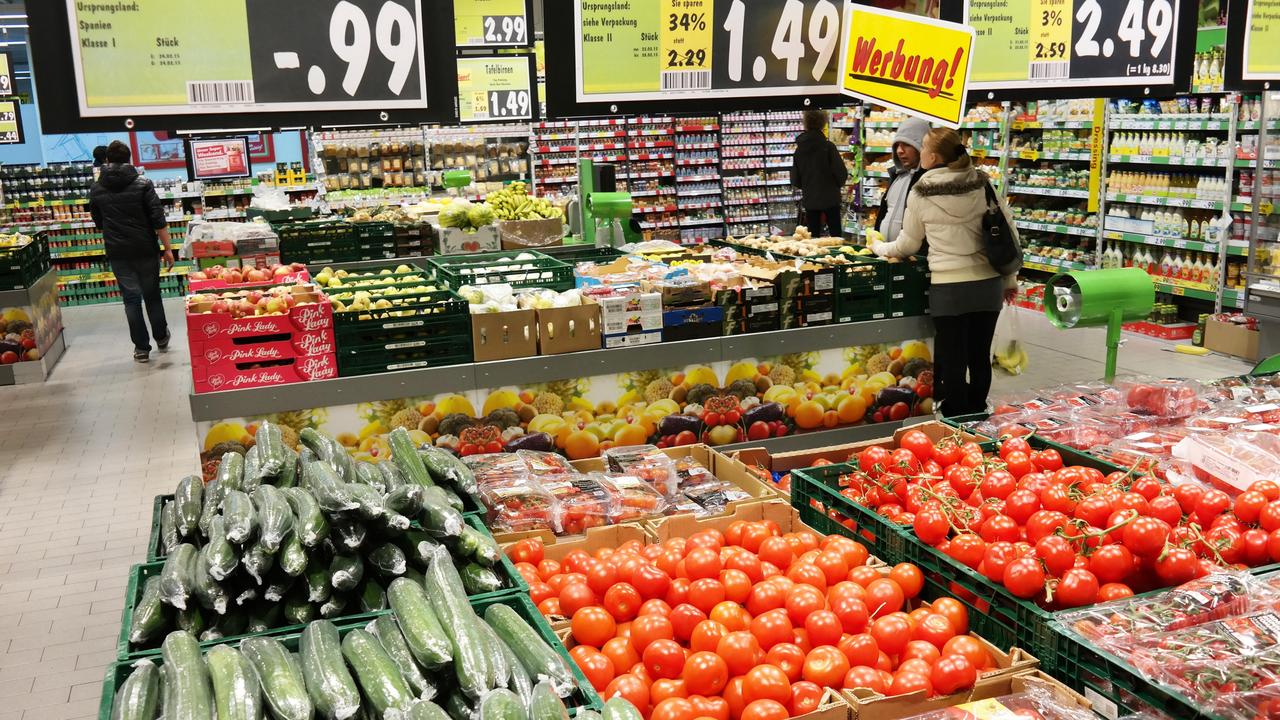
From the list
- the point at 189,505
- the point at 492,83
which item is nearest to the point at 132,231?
the point at 492,83

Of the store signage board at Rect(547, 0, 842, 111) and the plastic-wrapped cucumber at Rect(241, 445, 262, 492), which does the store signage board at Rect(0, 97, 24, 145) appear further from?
the plastic-wrapped cucumber at Rect(241, 445, 262, 492)

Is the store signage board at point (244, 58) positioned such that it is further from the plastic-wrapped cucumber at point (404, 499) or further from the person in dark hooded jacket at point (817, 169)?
the person in dark hooded jacket at point (817, 169)

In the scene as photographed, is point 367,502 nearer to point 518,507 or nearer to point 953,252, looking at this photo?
point 518,507

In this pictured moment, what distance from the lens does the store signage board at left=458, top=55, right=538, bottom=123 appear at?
9078 millimetres

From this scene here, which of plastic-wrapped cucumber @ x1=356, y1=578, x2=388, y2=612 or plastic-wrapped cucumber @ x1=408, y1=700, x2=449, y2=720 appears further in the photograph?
plastic-wrapped cucumber @ x1=356, y1=578, x2=388, y2=612

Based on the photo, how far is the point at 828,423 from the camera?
5.04 meters

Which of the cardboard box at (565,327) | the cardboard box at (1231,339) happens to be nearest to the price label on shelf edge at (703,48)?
the cardboard box at (565,327)

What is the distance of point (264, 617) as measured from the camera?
7.25ft

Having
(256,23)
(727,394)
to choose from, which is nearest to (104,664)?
(256,23)

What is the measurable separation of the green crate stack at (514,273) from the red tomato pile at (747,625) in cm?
227

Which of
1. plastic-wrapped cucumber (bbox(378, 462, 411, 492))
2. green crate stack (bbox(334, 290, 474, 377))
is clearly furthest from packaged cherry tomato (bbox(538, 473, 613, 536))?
green crate stack (bbox(334, 290, 474, 377))

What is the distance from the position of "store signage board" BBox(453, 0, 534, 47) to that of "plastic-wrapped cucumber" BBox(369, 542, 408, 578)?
7.45m

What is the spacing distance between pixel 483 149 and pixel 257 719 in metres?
11.2

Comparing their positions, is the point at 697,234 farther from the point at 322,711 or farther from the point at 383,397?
the point at 322,711
